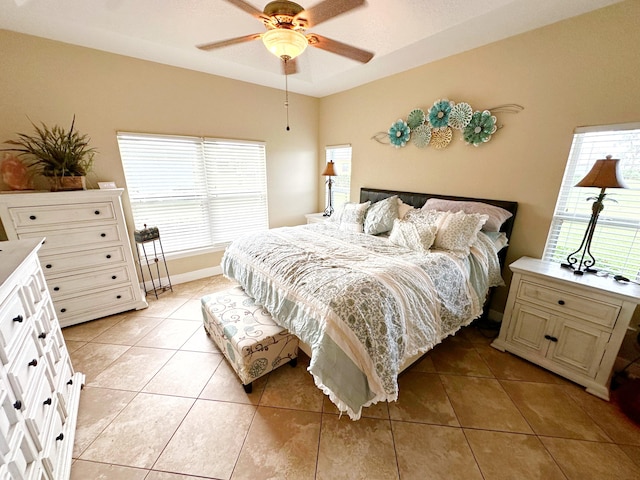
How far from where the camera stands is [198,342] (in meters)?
2.29

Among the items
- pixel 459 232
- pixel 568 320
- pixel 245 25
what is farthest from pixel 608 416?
pixel 245 25

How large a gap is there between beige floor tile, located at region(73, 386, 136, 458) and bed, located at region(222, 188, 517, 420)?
1.09 meters

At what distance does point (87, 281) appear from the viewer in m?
2.47

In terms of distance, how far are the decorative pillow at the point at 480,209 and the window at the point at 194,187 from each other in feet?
8.22

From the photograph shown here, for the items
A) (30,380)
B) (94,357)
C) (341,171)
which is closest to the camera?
(30,380)

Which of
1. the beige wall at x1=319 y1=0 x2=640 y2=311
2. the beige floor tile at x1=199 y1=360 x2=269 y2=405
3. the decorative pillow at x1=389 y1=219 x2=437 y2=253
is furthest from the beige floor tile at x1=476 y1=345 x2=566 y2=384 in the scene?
the beige floor tile at x1=199 y1=360 x2=269 y2=405

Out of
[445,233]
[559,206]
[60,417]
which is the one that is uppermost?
[559,206]

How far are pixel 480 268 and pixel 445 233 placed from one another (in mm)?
397

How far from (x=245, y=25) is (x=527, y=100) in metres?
2.63

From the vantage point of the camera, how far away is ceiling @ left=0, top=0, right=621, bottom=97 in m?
1.90

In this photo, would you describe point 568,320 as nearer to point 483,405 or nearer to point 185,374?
point 483,405

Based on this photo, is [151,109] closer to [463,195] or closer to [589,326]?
[463,195]

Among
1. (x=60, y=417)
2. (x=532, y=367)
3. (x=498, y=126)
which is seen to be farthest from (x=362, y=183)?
(x=60, y=417)

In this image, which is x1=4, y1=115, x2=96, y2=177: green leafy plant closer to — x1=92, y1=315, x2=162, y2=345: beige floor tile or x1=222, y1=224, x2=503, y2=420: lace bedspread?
x1=92, y1=315, x2=162, y2=345: beige floor tile
